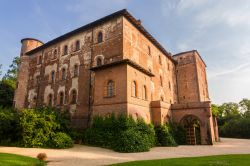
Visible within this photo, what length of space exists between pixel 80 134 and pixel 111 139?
4144 mm

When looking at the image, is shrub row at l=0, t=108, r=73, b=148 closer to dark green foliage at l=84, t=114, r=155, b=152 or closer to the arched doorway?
dark green foliage at l=84, t=114, r=155, b=152

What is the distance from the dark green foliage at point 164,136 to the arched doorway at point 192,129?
10.3 feet

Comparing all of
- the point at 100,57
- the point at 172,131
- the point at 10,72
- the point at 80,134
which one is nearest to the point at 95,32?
the point at 100,57

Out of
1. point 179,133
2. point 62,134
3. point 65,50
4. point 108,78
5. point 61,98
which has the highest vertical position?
point 65,50

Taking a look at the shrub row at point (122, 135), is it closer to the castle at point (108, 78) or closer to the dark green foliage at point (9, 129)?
the castle at point (108, 78)

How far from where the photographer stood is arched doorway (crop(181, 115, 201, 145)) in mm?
20078

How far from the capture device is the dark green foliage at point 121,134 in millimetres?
13938

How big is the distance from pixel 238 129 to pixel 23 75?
36460mm

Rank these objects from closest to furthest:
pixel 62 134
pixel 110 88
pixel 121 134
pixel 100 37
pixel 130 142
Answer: pixel 130 142 < pixel 121 134 < pixel 62 134 < pixel 110 88 < pixel 100 37

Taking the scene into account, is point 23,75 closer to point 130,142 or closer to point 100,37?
point 100,37

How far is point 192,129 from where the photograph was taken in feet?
67.5

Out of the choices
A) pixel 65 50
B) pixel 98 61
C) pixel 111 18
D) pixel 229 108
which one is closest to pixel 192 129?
pixel 98 61

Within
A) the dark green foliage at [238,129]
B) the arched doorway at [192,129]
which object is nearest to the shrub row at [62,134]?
the arched doorway at [192,129]

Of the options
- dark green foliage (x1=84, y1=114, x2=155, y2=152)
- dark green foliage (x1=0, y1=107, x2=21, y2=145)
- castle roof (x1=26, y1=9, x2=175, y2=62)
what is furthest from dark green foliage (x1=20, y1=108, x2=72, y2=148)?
castle roof (x1=26, y1=9, x2=175, y2=62)
